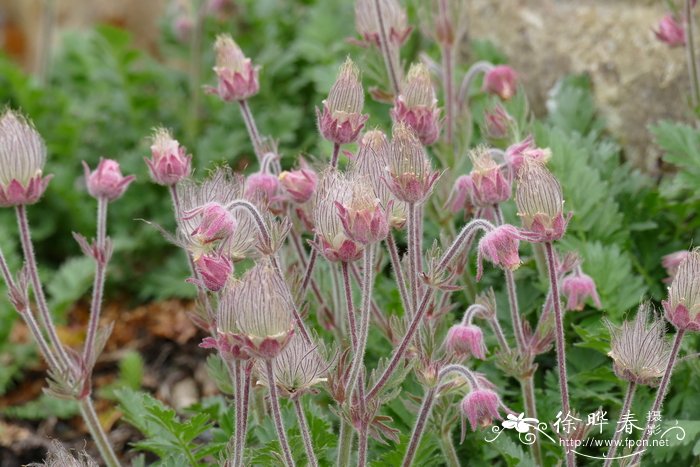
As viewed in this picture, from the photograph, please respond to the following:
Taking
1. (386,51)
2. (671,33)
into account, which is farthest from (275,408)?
(671,33)

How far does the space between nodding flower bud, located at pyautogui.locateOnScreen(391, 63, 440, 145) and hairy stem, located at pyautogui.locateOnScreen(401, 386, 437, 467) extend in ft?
2.56

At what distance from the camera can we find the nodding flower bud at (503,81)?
3.40 m

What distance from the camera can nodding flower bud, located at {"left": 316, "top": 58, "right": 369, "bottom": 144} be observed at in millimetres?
2480

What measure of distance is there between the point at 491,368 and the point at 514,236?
1.01 meters

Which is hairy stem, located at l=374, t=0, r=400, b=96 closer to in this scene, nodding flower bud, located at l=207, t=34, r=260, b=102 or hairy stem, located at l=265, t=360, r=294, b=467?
nodding flower bud, located at l=207, t=34, r=260, b=102

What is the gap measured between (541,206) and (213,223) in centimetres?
80

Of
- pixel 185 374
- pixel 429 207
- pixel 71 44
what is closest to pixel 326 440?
pixel 429 207

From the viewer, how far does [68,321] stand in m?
5.13

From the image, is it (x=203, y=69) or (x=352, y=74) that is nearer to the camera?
(x=352, y=74)

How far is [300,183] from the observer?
2631mm

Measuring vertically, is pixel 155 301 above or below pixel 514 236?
below

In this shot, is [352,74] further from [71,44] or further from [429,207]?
[71,44]

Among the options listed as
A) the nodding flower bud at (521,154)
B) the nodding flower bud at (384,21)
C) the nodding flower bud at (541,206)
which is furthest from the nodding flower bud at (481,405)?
the nodding flower bud at (384,21)

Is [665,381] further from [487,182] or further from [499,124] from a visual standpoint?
[499,124]
